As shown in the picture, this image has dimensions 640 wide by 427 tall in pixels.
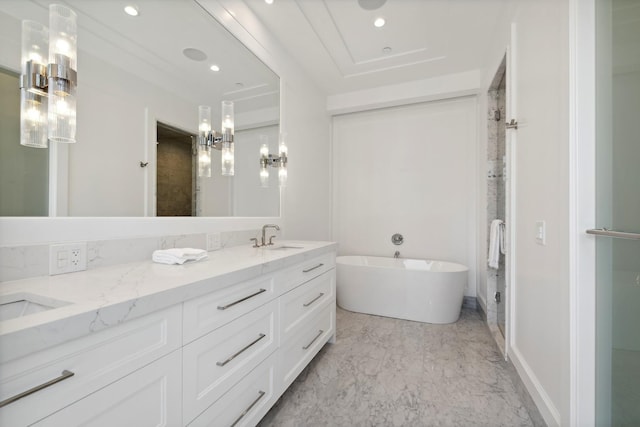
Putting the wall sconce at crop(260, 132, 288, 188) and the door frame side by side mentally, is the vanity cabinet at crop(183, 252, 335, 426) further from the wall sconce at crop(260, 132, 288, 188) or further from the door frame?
the door frame

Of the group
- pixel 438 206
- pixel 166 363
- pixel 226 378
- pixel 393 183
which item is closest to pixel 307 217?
pixel 393 183

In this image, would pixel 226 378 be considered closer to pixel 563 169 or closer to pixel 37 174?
pixel 37 174

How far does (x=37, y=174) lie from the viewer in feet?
3.42

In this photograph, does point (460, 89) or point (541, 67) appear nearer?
point (541, 67)

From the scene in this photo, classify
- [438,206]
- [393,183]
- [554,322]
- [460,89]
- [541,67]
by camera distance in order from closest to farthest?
[554,322] < [541,67] < [460,89] < [438,206] < [393,183]

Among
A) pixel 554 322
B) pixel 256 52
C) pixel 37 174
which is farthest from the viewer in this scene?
pixel 256 52

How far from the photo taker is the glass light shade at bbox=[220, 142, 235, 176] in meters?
1.94

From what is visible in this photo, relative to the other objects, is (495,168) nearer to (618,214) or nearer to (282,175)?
(618,214)

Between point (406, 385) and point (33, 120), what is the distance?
2.33 metres

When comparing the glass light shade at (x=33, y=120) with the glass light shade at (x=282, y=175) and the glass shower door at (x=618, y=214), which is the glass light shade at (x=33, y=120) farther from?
the glass shower door at (x=618, y=214)

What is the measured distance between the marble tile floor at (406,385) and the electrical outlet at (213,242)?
102 centimetres

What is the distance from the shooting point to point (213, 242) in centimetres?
181

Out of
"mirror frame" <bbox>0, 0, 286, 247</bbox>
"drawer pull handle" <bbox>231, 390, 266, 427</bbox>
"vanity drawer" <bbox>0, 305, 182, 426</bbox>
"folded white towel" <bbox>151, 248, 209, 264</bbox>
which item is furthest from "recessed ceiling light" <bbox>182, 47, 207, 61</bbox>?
"drawer pull handle" <bbox>231, 390, 266, 427</bbox>

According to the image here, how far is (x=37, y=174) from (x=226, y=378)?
3.59 feet
